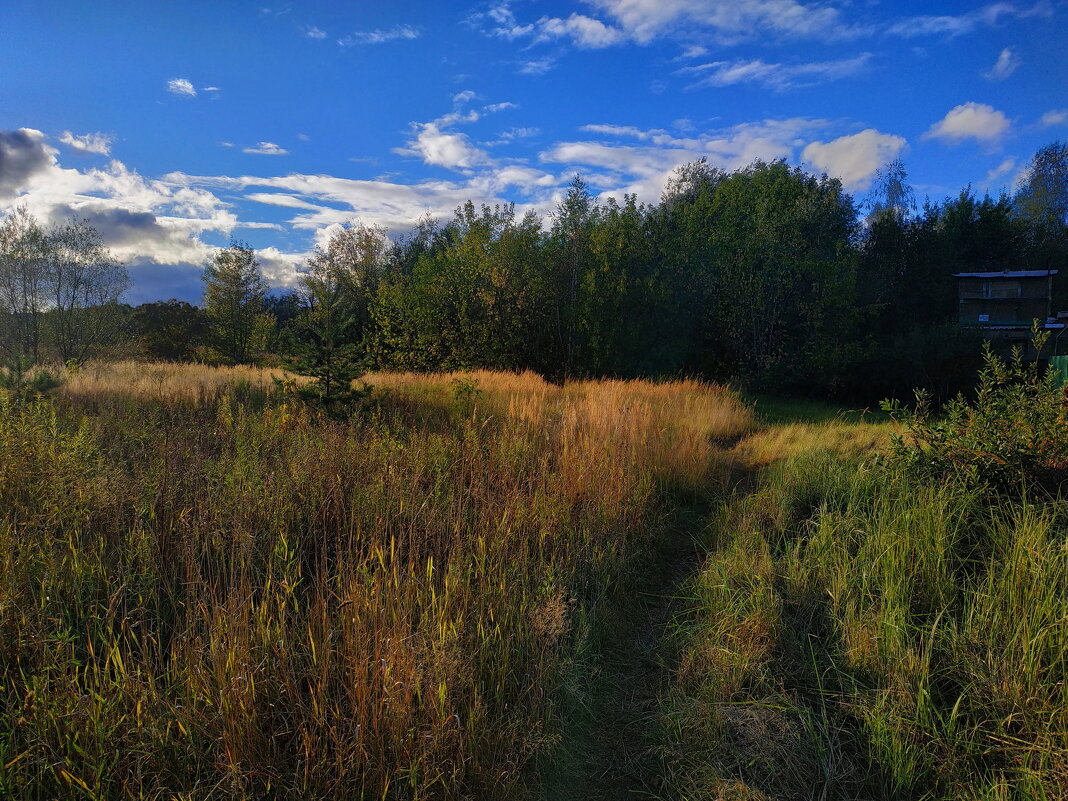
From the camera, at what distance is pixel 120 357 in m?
26.5

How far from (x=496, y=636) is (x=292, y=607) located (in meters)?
1.17

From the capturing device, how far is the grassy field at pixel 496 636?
2.20 meters

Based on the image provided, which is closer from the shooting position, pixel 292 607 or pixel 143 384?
pixel 292 607

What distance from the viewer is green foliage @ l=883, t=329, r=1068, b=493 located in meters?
4.48

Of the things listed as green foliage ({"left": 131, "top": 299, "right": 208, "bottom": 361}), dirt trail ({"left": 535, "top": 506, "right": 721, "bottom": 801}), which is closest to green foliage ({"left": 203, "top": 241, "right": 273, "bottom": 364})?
green foliage ({"left": 131, "top": 299, "right": 208, "bottom": 361})

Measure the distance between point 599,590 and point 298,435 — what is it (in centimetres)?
356

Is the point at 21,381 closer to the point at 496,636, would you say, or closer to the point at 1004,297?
the point at 496,636

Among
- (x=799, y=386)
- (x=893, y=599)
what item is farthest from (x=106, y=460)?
(x=799, y=386)

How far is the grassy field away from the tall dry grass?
2cm

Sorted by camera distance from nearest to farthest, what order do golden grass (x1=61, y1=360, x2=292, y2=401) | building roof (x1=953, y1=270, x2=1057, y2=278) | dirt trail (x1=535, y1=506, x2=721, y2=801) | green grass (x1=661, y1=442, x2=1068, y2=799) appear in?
green grass (x1=661, y1=442, x2=1068, y2=799), dirt trail (x1=535, y1=506, x2=721, y2=801), golden grass (x1=61, y1=360, x2=292, y2=401), building roof (x1=953, y1=270, x2=1057, y2=278)

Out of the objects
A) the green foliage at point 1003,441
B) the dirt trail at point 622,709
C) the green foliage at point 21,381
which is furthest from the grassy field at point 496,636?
the green foliage at point 21,381

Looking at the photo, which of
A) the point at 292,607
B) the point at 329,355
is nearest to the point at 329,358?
the point at 329,355

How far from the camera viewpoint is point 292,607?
3119 mm

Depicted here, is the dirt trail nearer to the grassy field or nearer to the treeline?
the grassy field
